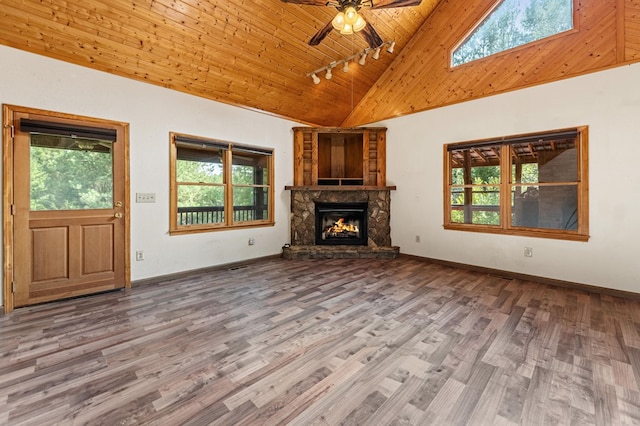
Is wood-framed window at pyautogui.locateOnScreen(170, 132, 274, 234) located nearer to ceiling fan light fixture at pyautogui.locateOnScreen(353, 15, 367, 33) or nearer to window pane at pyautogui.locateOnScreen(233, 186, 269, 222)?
window pane at pyautogui.locateOnScreen(233, 186, 269, 222)

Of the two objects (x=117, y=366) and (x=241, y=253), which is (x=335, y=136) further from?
(x=117, y=366)


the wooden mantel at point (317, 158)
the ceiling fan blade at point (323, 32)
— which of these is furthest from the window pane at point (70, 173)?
Answer: the wooden mantel at point (317, 158)

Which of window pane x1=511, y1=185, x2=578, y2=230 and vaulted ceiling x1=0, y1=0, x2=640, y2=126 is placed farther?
window pane x1=511, y1=185, x2=578, y2=230

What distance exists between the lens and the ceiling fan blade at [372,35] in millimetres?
3263

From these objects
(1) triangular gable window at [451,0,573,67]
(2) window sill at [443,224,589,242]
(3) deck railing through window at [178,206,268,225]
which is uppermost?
(1) triangular gable window at [451,0,573,67]

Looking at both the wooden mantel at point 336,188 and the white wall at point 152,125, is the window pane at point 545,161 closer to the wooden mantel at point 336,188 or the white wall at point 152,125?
the wooden mantel at point 336,188

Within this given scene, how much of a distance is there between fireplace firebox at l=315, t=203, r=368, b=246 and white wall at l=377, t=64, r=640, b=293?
3.14 feet

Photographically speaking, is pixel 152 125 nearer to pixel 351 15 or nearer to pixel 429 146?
pixel 351 15

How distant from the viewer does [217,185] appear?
15.9 ft

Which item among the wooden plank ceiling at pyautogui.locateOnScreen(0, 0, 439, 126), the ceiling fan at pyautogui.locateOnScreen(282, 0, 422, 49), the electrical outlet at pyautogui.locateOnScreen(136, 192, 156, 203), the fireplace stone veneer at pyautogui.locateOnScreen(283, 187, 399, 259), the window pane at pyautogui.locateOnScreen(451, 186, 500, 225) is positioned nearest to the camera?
the ceiling fan at pyautogui.locateOnScreen(282, 0, 422, 49)

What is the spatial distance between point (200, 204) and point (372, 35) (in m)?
3.54

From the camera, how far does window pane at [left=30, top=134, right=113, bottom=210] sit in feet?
10.5

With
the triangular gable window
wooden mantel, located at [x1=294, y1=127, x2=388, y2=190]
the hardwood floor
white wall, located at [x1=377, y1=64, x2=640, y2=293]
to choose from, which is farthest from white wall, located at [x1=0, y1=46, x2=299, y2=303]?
the triangular gable window

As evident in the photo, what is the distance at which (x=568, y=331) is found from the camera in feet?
8.32
